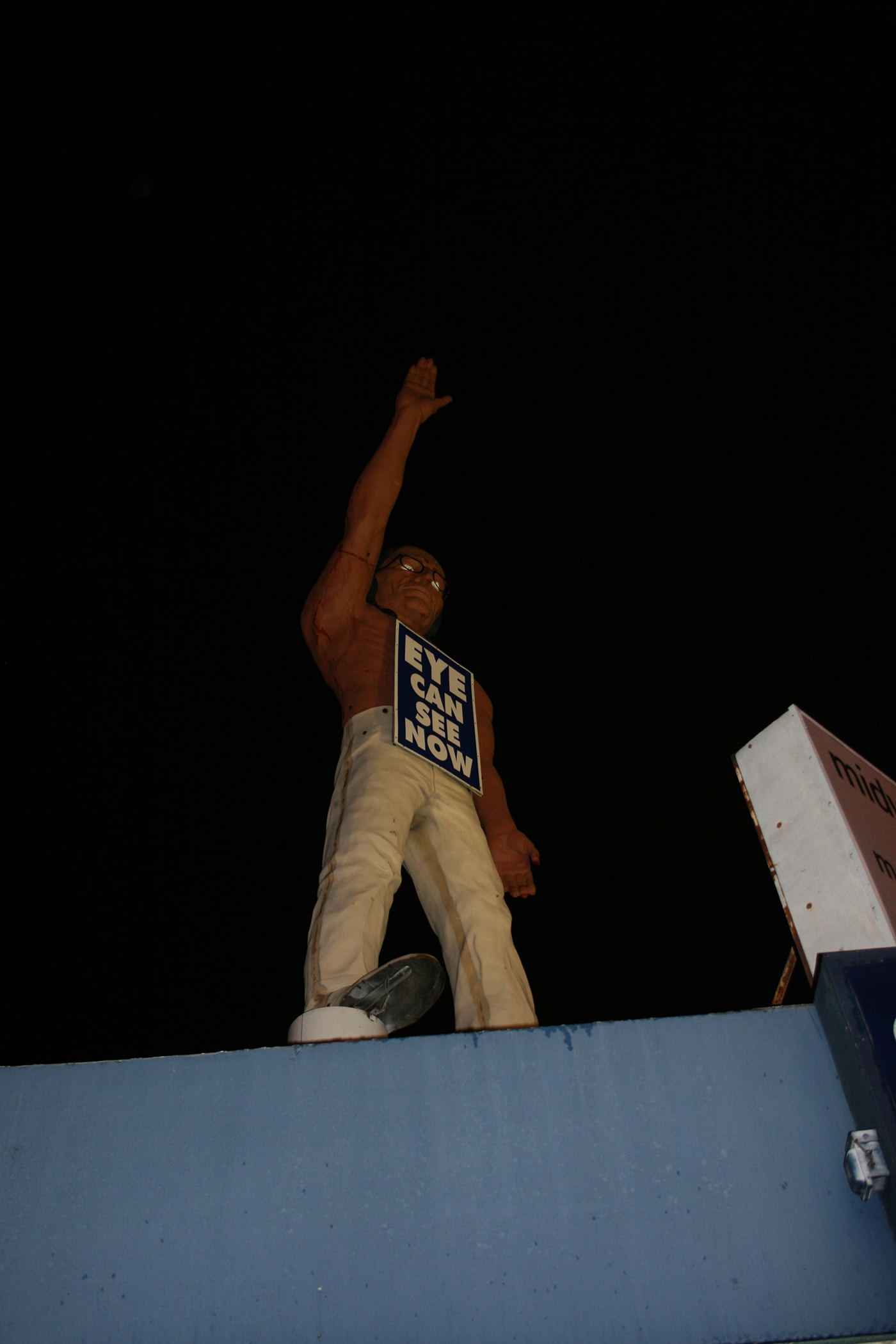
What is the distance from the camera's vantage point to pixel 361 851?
1945 millimetres

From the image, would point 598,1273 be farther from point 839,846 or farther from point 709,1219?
point 839,846

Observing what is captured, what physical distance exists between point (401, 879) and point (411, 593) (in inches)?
41.1

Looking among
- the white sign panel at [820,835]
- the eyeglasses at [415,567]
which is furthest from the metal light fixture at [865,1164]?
the eyeglasses at [415,567]

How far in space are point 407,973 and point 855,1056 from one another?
77cm

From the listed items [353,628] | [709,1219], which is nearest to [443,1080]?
[709,1219]

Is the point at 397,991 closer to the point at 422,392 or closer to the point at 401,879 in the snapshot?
the point at 401,879

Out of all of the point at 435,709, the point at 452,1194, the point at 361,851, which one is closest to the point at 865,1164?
the point at 452,1194

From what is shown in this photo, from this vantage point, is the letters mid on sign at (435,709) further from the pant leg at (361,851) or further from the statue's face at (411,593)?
the statue's face at (411,593)

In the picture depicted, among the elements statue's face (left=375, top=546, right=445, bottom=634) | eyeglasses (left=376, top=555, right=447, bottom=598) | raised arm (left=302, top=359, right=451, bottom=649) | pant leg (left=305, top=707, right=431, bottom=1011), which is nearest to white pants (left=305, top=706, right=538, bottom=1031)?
pant leg (left=305, top=707, right=431, bottom=1011)

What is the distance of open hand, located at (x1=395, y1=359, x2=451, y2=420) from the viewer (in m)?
2.77

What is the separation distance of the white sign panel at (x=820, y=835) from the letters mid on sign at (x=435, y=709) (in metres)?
0.86

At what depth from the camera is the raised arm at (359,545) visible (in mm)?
2545

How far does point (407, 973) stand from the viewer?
1564 millimetres

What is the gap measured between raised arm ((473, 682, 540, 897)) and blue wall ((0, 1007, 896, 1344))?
1360mm
